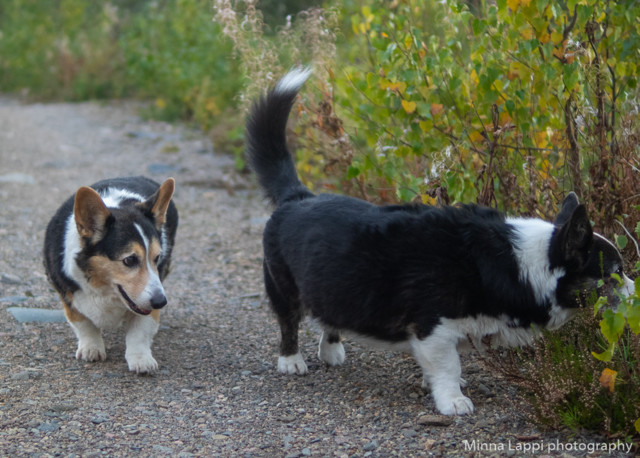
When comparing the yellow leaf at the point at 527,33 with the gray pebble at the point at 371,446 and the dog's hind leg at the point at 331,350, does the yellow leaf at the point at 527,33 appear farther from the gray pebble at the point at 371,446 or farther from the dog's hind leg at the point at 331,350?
the gray pebble at the point at 371,446

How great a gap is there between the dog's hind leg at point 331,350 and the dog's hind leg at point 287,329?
14 cm

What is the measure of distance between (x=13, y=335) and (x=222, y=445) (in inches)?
69.5

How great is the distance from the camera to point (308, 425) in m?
3.32

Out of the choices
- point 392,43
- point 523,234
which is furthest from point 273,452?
point 392,43

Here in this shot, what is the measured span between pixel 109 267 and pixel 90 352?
511 millimetres

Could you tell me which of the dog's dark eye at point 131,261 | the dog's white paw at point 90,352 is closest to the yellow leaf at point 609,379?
the dog's dark eye at point 131,261

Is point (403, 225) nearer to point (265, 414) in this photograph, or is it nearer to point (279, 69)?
point (265, 414)

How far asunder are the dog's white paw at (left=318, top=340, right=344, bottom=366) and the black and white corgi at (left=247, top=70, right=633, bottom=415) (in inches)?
11.7

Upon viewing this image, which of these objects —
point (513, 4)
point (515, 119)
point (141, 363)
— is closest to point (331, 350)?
point (141, 363)

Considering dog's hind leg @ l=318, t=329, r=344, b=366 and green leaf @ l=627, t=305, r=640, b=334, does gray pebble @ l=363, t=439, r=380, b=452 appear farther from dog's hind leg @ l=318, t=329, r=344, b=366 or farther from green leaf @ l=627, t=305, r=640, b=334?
green leaf @ l=627, t=305, r=640, b=334

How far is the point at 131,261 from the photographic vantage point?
3814 mm

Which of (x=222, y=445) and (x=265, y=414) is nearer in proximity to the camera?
(x=222, y=445)

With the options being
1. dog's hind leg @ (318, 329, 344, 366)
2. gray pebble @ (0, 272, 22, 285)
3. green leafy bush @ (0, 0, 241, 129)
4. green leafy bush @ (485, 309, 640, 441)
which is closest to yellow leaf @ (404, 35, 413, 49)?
dog's hind leg @ (318, 329, 344, 366)

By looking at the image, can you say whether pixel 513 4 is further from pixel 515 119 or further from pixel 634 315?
pixel 634 315
